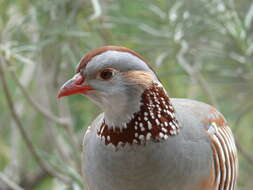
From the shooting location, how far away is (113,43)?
12.1 ft

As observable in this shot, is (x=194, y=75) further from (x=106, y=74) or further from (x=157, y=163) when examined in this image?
(x=106, y=74)

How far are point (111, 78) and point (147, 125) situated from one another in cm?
23

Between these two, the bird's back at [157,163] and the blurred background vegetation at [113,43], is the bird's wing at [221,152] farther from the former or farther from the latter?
the blurred background vegetation at [113,43]

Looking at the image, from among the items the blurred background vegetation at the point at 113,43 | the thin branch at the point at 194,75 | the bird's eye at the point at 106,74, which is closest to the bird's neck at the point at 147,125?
the bird's eye at the point at 106,74

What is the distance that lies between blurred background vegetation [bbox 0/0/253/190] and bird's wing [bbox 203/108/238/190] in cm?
87

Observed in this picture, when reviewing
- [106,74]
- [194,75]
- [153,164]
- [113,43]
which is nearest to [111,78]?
[106,74]

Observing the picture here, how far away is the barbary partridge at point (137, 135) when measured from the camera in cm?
207

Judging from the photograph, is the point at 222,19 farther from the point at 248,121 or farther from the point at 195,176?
the point at 248,121

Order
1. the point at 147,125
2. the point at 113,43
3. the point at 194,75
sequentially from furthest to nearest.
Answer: the point at 113,43 < the point at 194,75 < the point at 147,125

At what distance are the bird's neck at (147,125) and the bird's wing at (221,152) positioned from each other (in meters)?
0.21

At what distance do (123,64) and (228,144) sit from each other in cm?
66

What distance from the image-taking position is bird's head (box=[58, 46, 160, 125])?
205cm

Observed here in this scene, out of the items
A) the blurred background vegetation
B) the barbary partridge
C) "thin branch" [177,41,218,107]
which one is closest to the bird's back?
the barbary partridge

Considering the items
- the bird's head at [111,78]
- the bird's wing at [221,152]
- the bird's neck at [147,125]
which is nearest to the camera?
the bird's head at [111,78]
